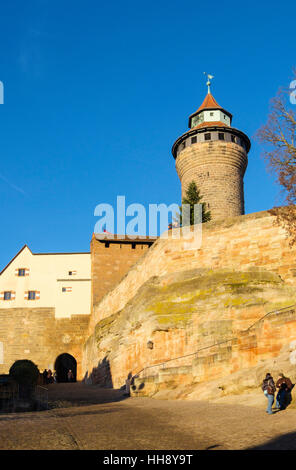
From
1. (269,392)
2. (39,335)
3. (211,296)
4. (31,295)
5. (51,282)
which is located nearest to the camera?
(269,392)

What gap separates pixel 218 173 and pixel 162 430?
32191 millimetres

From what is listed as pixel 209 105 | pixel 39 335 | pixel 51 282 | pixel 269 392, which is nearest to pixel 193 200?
pixel 209 105

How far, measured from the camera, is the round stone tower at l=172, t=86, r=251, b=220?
38.9 m

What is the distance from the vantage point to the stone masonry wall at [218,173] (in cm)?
3875

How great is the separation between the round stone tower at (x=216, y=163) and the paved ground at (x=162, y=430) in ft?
91.1

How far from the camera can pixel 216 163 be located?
39812mm

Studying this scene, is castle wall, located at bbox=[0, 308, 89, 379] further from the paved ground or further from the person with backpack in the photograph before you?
the person with backpack

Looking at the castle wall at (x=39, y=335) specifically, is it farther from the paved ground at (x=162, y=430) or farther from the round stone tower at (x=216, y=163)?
the paved ground at (x=162, y=430)

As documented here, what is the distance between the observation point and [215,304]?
20.4 m

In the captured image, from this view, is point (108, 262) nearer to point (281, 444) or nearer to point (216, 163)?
point (216, 163)

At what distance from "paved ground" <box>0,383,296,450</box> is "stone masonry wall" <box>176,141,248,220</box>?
27388 millimetres

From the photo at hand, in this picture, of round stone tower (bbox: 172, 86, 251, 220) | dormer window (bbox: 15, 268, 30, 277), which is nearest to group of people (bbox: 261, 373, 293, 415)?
round stone tower (bbox: 172, 86, 251, 220)

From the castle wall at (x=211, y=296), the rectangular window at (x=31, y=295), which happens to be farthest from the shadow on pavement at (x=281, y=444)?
the rectangular window at (x=31, y=295)

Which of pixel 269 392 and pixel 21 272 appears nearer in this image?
pixel 269 392
